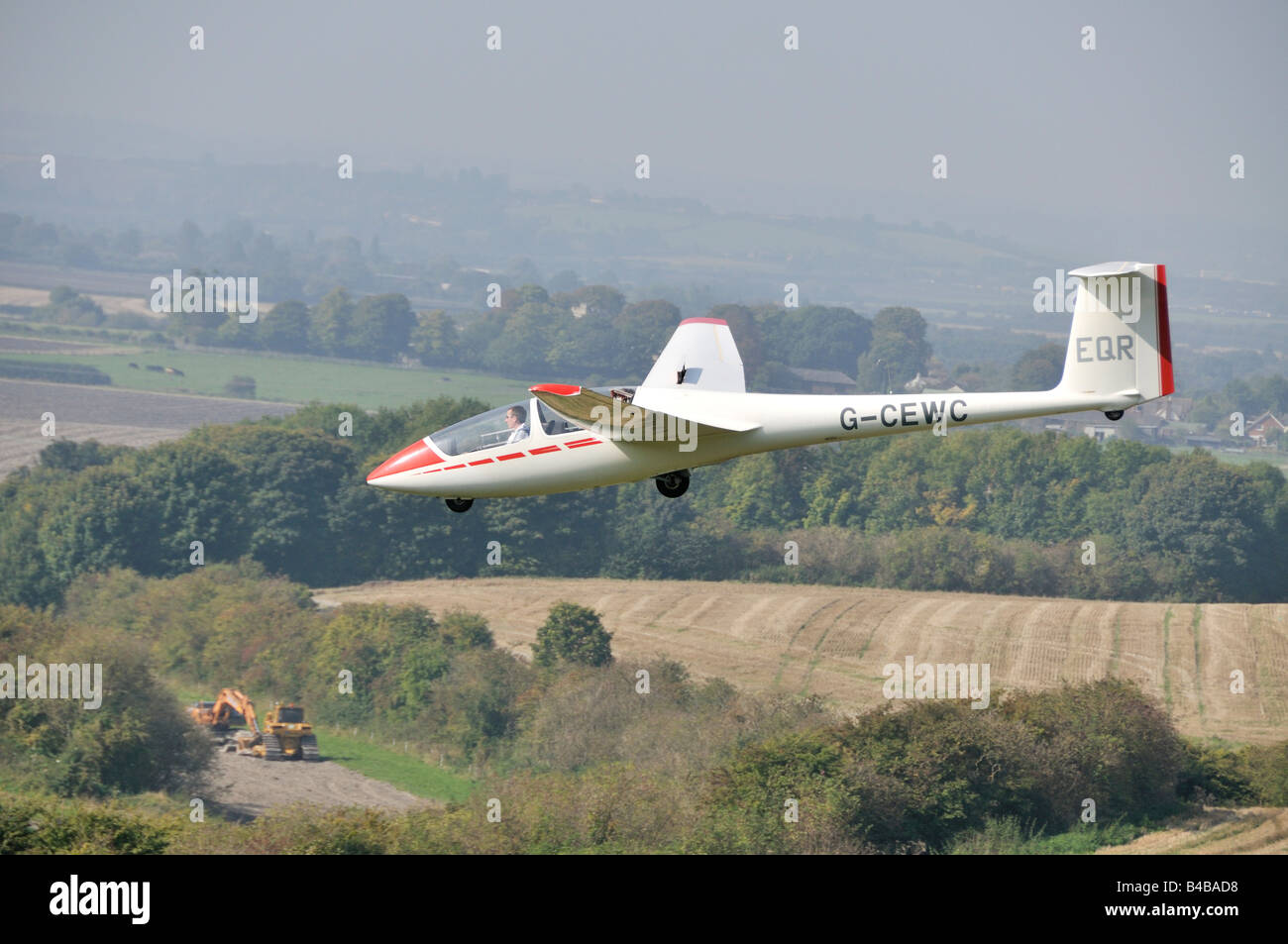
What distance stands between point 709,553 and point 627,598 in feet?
61.3

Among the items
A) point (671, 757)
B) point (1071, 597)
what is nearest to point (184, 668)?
point (671, 757)

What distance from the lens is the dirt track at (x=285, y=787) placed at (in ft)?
306

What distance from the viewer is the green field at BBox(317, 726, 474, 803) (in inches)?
3760

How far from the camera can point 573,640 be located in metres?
111

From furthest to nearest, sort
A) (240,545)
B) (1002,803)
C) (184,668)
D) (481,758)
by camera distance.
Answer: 1. (240,545)
2. (184,668)
3. (481,758)
4. (1002,803)

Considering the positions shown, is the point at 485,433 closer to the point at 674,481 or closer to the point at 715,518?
the point at 674,481

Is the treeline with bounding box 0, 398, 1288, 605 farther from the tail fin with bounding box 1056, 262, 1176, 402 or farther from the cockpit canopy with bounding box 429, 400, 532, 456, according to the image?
the tail fin with bounding box 1056, 262, 1176, 402

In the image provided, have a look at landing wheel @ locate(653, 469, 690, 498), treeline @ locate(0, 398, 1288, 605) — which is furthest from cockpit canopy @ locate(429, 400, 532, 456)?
treeline @ locate(0, 398, 1288, 605)

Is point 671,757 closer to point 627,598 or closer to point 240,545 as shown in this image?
point 627,598

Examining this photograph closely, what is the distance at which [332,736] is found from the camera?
110 metres

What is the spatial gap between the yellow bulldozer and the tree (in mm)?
18989

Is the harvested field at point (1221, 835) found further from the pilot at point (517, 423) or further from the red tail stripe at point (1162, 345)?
the pilot at point (517, 423)

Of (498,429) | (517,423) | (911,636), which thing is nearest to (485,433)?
(498,429)
